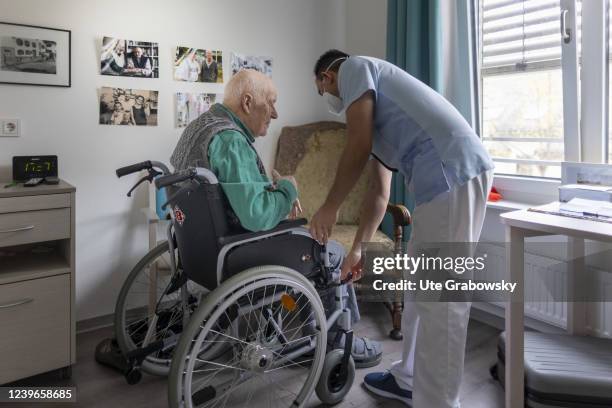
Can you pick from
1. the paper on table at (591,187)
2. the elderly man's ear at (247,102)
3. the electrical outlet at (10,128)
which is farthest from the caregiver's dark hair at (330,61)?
the electrical outlet at (10,128)

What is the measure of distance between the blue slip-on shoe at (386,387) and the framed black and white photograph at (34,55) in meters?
1.93

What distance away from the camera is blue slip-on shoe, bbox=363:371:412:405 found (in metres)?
1.69

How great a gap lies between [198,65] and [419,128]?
1581mm

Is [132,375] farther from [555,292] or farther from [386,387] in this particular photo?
[555,292]

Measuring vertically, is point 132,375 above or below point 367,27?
below

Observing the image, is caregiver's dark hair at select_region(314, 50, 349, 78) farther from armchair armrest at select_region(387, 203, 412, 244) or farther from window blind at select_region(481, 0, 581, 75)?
window blind at select_region(481, 0, 581, 75)

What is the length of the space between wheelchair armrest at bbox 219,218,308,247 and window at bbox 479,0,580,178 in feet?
4.69

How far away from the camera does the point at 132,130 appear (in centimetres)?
234

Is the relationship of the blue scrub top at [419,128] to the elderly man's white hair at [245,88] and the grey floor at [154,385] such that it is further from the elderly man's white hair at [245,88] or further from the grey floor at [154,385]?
the grey floor at [154,385]

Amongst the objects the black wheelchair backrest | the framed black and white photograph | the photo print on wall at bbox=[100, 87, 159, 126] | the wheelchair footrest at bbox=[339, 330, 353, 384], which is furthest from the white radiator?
the framed black and white photograph

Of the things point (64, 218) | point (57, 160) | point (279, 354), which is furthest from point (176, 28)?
point (279, 354)

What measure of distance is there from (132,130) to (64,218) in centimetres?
71

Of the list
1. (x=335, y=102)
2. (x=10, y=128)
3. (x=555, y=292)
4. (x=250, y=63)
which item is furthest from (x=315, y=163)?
(x=10, y=128)

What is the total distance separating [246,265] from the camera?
1.42 metres
